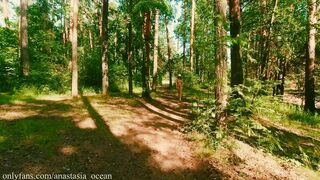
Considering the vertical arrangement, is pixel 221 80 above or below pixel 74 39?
below

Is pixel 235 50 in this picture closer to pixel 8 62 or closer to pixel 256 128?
pixel 256 128

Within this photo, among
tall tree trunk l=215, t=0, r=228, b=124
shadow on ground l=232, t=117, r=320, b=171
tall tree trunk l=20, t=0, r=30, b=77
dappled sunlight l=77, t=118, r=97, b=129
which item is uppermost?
tall tree trunk l=20, t=0, r=30, b=77

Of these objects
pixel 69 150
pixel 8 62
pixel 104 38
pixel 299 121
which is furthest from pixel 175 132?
pixel 8 62

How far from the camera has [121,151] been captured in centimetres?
825

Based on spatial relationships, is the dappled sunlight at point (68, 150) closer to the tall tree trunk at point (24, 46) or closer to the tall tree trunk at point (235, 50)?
the tall tree trunk at point (235, 50)

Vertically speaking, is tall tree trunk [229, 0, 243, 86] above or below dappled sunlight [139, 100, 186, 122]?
above

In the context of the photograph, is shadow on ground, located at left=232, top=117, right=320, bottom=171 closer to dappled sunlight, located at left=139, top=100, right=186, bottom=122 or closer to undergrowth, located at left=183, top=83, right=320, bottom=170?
undergrowth, located at left=183, top=83, right=320, bottom=170

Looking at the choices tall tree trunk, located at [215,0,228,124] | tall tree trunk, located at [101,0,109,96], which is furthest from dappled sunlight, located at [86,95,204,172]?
tall tree trunk, located at [101,0,109,96]

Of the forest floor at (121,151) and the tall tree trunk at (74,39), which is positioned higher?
the tall tree trunk at (74,39)

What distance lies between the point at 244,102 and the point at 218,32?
2061mm

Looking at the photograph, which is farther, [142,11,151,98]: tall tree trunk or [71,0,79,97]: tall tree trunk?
[142,11,151,98]: tall tree trunk

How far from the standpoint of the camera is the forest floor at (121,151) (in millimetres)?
7227

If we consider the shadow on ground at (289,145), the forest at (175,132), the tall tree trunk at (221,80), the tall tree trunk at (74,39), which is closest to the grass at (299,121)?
the forest at (175,132)

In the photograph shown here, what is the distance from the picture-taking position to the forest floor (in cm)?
723
